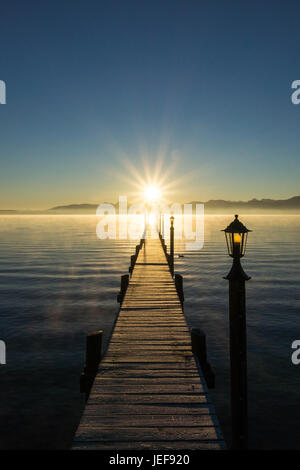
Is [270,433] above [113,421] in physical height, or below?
below

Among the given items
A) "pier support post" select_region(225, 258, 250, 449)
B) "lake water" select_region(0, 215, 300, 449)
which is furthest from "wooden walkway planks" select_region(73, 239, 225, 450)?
"lake water" select_region(0, 215, 300, 449)

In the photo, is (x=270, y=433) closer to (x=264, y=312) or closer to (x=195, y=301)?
(x=264, y=312)

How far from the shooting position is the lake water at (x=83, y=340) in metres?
8.59

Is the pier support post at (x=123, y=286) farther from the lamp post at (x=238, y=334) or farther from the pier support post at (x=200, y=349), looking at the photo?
the lamp post at (x=238, y=334)

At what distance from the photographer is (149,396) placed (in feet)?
18.6

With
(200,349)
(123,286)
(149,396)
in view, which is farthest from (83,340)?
(149,396)

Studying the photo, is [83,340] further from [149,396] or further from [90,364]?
[149,396]

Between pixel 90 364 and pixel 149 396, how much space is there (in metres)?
1.82

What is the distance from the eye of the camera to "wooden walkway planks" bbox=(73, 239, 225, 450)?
464 cm

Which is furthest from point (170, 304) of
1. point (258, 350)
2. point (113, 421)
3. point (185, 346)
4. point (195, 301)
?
point (195, 301)

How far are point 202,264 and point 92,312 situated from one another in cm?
1996

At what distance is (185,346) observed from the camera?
25.7 ft

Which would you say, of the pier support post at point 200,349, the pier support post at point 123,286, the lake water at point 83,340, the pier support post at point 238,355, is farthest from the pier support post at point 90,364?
the pier support post at point 123,286

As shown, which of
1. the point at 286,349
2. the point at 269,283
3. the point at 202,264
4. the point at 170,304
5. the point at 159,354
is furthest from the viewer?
the point at 202,264
